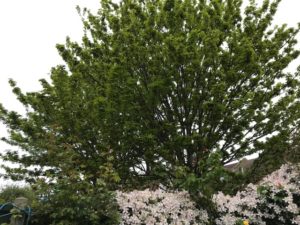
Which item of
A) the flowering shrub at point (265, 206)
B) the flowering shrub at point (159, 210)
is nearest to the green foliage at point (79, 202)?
the flowering shrub at point (159, 210)

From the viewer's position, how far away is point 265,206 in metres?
5.35

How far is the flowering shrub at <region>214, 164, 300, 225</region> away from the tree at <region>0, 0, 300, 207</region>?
204 centimetres

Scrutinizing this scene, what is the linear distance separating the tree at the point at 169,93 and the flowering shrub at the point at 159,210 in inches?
73.1

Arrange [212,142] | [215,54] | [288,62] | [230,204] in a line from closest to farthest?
1. [230,204]
2. [215,54]
3. [212,142]
4. [288,62]

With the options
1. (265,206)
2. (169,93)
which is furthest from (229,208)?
(169,93)

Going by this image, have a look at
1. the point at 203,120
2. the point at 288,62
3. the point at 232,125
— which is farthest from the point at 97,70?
the point at 288,62

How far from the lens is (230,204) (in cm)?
543

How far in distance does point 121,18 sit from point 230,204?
5470 mm

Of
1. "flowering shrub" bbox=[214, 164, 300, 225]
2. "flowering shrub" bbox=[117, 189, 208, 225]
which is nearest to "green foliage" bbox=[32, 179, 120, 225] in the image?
"flowering shrub" bbox=[117, 189, 208, 225]

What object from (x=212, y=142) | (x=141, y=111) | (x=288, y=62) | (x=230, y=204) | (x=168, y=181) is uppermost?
(x=288, y=62)

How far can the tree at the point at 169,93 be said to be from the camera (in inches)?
301

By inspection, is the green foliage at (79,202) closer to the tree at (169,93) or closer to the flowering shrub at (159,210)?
the flowering shrub at (159,210)

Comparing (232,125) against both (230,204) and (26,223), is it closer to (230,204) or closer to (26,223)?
(230,204)

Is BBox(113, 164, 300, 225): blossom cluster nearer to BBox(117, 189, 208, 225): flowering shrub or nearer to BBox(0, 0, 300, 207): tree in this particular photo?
BBox(117, 189, 208, 225): flowering shrub
